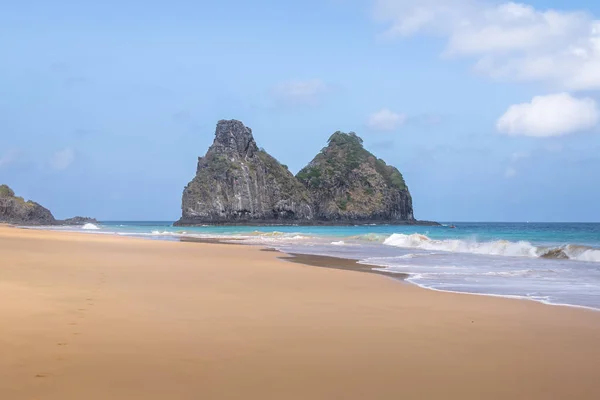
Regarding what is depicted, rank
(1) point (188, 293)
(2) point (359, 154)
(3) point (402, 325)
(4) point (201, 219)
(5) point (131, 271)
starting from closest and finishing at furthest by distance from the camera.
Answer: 1. (3) point (402, 325)
2. (1) point (188, 293)
3. (5) point (131, 271)
4. (4) point (201, 219)
5. (2) point (359, 154)

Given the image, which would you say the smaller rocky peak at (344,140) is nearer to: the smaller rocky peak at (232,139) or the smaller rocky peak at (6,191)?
the smaller rocky peak at (232,139)

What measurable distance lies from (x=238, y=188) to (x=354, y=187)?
41.4 meters

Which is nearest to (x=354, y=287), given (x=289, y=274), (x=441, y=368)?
(x=289, y=274)

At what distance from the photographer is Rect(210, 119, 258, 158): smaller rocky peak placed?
138m

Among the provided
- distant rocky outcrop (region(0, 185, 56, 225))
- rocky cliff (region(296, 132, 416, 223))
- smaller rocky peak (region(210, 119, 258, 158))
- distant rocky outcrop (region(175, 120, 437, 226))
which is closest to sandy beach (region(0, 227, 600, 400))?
distant rocky outcrop (region(0, 185, 56, 225))

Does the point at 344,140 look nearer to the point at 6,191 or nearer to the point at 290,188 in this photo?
the point at 290,188

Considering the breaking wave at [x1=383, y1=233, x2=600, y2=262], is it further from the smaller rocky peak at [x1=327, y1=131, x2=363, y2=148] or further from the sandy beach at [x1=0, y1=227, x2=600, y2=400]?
the smaller rocky peak at [x1=327, y1=131, x2=363, y2=148]

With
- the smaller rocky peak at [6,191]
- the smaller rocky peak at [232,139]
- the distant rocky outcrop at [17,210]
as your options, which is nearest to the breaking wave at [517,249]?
the distant rocky outcrop at [17,210]

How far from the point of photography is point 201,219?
128 m

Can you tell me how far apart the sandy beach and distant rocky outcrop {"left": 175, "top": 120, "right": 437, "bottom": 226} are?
12022cm

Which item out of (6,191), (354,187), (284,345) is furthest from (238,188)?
(284,345)

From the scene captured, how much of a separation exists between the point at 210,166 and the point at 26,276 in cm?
12568

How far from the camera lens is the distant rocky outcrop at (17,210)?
107062mm

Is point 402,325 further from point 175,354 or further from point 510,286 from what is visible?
point 510,286
